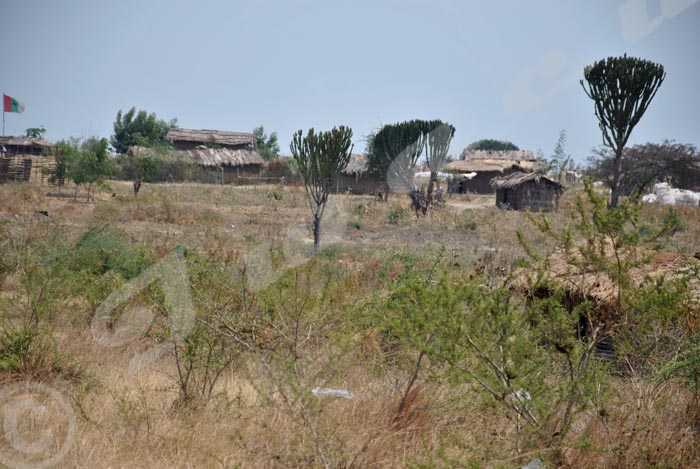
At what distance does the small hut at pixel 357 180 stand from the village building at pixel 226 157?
5.86m

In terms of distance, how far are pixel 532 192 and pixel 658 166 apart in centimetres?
1525

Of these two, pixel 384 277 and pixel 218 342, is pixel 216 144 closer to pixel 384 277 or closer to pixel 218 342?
pixel 384 277

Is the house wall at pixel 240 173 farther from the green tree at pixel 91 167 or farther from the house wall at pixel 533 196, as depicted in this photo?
the house wall at pixel 533 196

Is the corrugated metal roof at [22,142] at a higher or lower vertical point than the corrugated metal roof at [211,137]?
lower

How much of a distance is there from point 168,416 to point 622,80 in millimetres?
18640

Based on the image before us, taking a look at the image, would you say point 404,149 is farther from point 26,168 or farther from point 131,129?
point 131,129

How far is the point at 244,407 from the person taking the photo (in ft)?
10.7

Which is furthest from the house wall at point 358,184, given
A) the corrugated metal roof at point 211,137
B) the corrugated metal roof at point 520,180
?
the corrugated metal roof at point 211,137

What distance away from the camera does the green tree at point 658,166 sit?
118ft

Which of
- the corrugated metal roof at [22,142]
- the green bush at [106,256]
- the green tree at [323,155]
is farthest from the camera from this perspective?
the corrugated metal roof at [22,142]

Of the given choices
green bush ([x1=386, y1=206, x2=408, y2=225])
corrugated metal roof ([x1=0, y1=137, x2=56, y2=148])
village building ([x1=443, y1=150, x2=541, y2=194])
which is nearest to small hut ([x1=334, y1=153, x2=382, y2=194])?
village building ([x1=443, y1=150, x2=541, y2=194])

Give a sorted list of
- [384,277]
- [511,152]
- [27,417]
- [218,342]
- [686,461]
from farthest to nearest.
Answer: [511,152] < [384,277] < [218,342] < [27,417] < [686,461]

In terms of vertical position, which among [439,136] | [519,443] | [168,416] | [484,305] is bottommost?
[168,416]

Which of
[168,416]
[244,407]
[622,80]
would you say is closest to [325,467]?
[244,407]
